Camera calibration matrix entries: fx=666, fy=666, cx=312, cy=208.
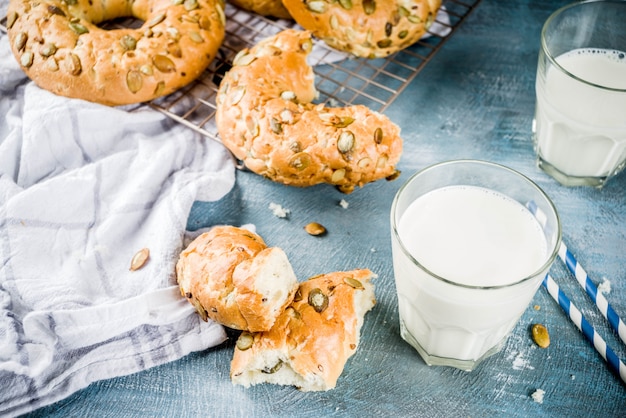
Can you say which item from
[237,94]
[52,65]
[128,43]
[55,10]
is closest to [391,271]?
[237,94]

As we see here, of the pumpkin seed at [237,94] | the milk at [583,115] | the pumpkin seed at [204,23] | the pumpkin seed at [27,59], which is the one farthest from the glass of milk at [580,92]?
the pumpkin seed at [27,59]

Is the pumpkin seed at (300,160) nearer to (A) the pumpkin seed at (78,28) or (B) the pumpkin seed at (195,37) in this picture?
(B) the pumpkin seed at (195,37)


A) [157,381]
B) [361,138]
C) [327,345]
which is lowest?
[157,381]

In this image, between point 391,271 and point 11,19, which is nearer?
point 391,271

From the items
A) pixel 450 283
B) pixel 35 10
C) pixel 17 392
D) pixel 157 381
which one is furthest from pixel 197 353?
pixel 35 10

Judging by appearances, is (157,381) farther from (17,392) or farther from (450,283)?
(450,283)

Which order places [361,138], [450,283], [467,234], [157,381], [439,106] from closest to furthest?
[450,283], [467,234], [157,381], [361,138], [439,106]

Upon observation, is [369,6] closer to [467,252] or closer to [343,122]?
[343,122]
